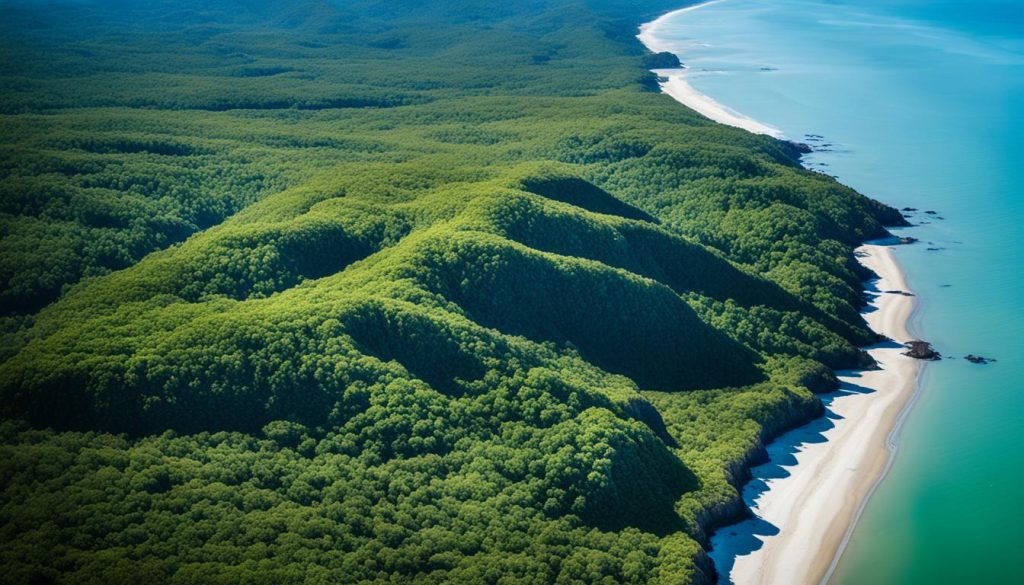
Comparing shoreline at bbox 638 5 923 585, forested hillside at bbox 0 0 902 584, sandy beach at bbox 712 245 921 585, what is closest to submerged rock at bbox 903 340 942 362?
shoreline at bbox 638 5 923 585

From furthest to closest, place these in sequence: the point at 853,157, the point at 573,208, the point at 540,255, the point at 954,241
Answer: the point at 853,157, the point at 954,241, the point at 573,208, the point at 540,255

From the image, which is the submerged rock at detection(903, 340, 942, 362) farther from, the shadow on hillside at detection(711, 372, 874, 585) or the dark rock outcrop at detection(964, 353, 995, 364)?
the shadow on hillside at detection(711, 372, 874, 585)

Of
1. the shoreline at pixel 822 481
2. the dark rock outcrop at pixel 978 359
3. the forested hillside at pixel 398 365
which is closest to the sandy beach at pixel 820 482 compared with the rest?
the shoreline at pixel 822 481

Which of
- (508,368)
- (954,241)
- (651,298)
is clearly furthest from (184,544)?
(954,241)

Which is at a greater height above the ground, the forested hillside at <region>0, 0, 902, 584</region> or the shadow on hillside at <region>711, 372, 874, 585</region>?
the forested hillside at <region>0, 0, 902, 584</region>

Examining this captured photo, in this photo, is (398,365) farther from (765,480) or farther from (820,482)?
(820,482)

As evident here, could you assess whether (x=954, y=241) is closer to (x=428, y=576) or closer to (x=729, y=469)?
(x=729, y=469)
